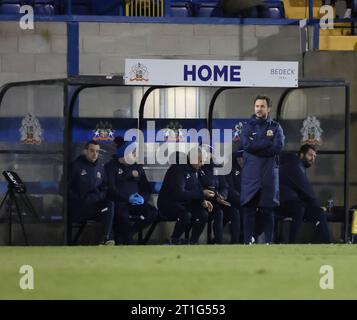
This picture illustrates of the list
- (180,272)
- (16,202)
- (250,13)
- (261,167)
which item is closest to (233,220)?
(261,167)

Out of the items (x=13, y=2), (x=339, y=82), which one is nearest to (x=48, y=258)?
(x=339, y=82)

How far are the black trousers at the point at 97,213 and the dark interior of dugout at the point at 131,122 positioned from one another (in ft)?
0.49

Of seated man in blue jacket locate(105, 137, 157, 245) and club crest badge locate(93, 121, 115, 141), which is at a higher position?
club crest badge locate(93, 121, 115, 141)

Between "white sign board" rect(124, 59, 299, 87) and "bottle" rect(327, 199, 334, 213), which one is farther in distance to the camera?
"bottle" rect(327, 199, 334, 213)

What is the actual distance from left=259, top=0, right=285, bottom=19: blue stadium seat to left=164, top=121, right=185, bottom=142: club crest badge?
2.98 m

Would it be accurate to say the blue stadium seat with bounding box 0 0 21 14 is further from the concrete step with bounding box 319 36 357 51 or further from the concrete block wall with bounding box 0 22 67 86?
the concrete step with bounding box 319 36 357 51

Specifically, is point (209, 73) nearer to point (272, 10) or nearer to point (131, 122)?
point (131, 122)

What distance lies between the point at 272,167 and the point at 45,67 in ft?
11.1

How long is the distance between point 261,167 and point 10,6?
4.77m

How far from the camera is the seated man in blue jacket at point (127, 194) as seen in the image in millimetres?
11070

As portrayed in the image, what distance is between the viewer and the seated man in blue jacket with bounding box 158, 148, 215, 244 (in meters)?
11.2

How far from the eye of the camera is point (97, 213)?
11.0 m

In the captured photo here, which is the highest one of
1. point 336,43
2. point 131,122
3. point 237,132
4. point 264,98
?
point 336,43

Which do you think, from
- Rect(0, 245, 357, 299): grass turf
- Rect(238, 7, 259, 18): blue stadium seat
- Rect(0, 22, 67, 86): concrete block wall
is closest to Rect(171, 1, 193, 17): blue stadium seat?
Rect(238, 7, 259, 18): blue stadium seat
